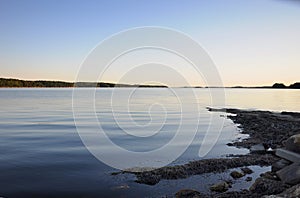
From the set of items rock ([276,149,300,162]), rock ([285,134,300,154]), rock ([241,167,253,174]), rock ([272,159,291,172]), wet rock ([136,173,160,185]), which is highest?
rock ([285,134,300,154])

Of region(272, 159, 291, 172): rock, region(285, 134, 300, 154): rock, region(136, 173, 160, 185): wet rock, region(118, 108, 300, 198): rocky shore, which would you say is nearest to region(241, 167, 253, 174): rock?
region(118, 108, 300, 198): rocky shore

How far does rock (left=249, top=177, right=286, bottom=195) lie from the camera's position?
794cm

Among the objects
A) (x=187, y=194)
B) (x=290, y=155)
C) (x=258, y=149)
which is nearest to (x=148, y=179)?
(x=187, y=194)

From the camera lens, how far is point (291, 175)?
8398 mm

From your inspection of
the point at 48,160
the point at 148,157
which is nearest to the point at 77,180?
the point at 48,160

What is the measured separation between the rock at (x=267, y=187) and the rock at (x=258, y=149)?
5.95 meters

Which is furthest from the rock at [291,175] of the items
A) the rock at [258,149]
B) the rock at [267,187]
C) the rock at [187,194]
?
the rock at [258,149]

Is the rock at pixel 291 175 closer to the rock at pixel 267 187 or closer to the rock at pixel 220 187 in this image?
the rock at pixel 267 187

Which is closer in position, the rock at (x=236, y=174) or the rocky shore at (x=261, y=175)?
the rocky shore at (x=261, y=175)

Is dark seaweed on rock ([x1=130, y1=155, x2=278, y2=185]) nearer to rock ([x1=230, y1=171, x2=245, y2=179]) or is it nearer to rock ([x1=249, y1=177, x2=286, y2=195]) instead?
rock ([x1=230, y1=171, x2=245, y2=179])

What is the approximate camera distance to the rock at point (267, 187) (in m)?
7.94

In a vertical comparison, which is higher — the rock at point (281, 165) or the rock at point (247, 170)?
the rock at point (281, 165)

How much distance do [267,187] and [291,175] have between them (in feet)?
2.77

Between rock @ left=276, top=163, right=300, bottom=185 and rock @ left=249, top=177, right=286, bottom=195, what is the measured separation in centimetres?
23
